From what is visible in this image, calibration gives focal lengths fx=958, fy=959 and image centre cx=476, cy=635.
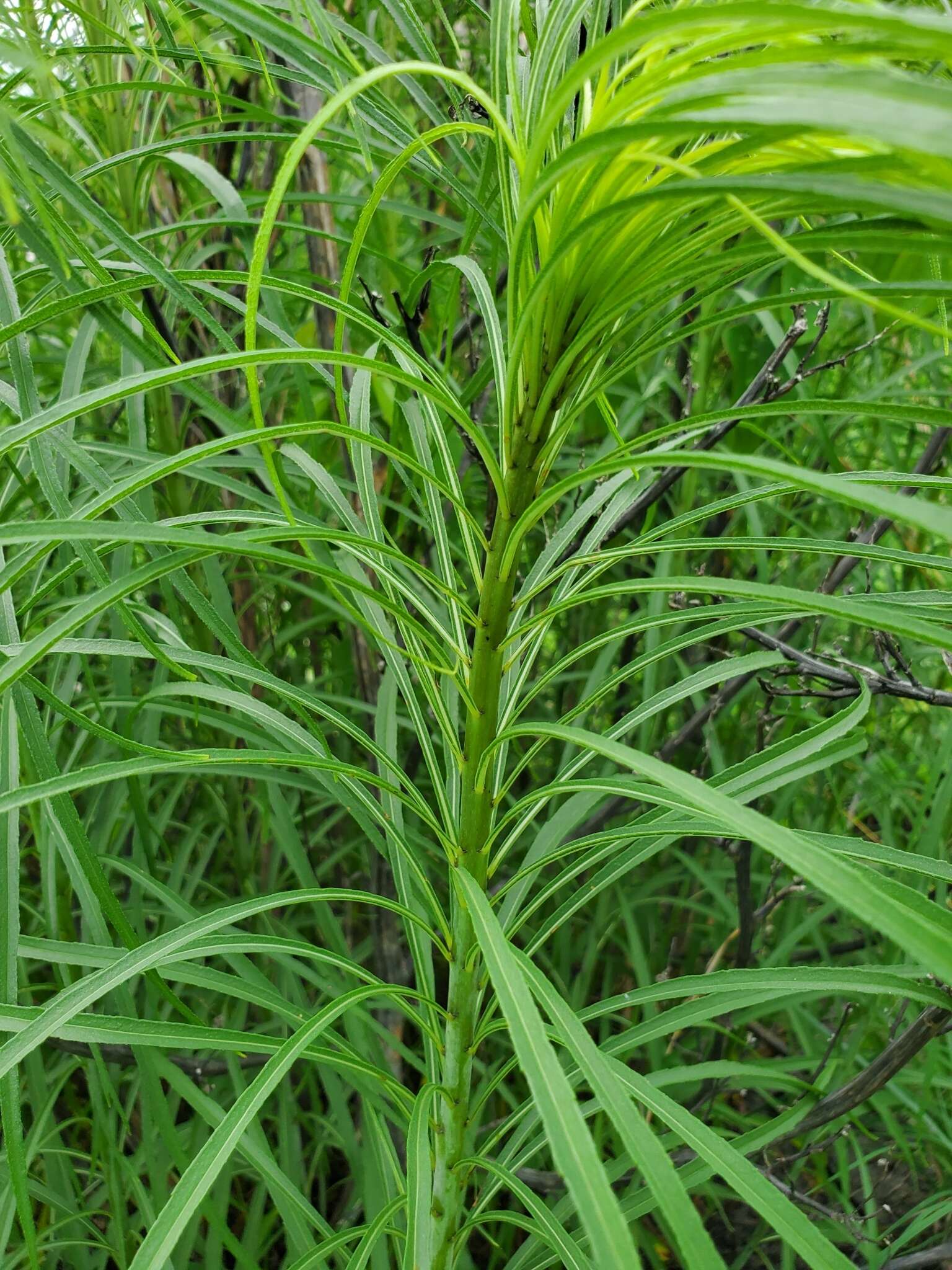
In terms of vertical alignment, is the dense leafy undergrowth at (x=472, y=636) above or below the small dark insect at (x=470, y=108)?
below

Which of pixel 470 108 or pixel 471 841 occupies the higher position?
pixel 470 108

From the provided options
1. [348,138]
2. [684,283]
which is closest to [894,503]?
[684,283]

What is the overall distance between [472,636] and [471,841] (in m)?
0.53

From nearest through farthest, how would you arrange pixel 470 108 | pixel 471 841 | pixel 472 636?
pixel 471 841 < pixel 470 108 < pixel 472 636

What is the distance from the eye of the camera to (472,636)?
3.56 feet

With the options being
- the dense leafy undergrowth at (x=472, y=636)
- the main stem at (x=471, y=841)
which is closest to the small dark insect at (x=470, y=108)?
the dense leafy undergrowth at (x=472, y=636)

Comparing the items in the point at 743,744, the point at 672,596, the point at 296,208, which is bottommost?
the point at 743,744

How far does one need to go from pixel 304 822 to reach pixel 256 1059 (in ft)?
0.86

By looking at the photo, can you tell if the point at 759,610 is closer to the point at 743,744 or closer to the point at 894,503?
the point at 894,503

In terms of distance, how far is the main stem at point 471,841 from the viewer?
0.50m

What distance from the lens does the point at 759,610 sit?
517mm

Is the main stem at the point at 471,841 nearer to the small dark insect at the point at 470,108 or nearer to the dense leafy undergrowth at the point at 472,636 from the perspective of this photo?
the dense leafy undergrowth at the point at 472,636

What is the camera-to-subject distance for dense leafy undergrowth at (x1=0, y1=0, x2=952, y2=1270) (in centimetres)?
35

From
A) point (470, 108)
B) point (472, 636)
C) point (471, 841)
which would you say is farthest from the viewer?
point (472, 636)
